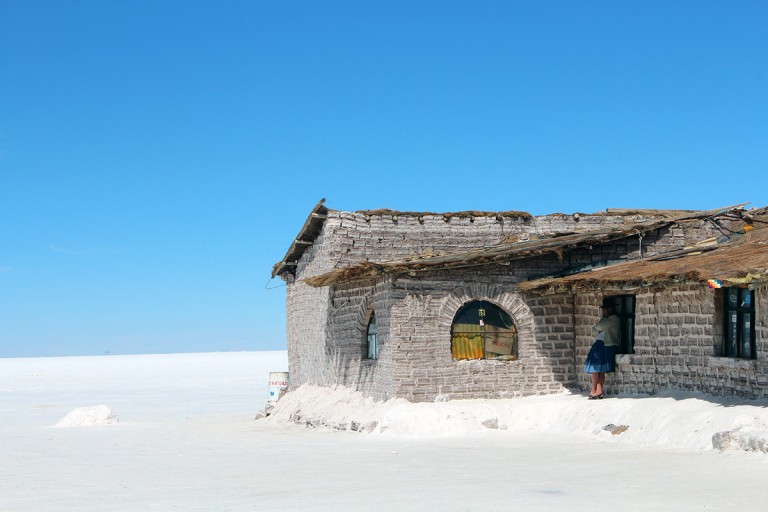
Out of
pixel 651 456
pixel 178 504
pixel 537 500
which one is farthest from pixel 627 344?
pixel 178 504

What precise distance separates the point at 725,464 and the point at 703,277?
3.27m

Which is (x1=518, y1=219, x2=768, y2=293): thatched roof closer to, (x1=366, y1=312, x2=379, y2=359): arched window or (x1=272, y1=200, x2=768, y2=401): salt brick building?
(x1=272, y1=200, x2=768, y2=401): salt brick building

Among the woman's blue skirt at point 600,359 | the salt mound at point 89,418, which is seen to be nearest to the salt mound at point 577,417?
the woman's blue skirt at point 600,359

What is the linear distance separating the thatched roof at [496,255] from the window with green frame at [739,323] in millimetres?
3520

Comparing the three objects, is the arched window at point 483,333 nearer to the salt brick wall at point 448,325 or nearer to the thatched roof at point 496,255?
the salt brick wall at point 448,325

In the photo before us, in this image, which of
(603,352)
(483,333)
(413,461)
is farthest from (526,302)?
(413,461)

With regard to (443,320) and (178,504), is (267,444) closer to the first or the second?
(443,320)

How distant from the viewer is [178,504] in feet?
33.9

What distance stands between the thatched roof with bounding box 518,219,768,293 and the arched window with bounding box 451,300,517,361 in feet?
2.82

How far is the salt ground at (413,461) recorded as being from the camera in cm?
1020

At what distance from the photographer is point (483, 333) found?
741 inches

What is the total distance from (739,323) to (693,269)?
1.22 m

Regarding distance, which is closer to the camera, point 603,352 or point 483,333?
point 603,352

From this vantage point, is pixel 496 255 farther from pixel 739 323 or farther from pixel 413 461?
pixel 413 461
